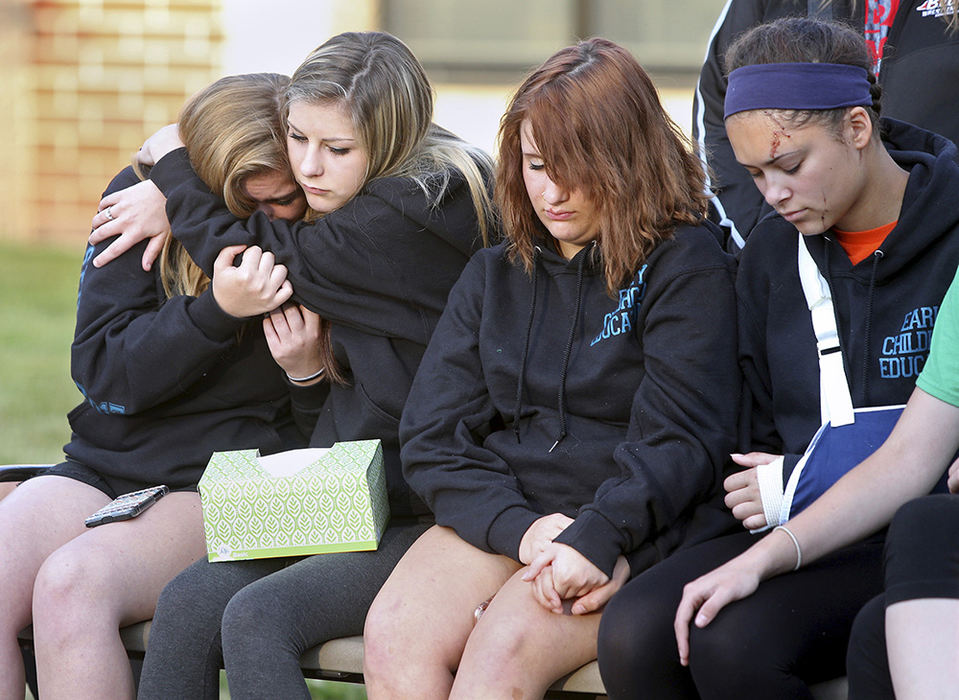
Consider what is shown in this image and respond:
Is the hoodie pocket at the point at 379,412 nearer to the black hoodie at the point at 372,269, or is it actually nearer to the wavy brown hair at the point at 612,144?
the black hoodie at the point at 372,269

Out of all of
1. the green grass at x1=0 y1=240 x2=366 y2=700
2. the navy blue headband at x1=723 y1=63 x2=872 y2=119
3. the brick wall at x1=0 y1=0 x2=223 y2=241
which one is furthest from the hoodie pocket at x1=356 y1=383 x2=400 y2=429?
the brick wall at x1=0 y1=0 x2=223 y2=241

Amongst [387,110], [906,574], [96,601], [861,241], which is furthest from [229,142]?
[906,574]

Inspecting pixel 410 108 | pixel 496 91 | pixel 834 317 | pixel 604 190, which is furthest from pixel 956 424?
pixel 496 91

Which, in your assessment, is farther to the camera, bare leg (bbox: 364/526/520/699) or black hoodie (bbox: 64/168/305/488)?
black hoodie (bbox: 64/168/305/488)

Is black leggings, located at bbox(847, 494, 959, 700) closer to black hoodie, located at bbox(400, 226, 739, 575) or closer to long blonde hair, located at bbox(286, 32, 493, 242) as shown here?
black hoodie, located at bbox(400, 226, 739, 575)

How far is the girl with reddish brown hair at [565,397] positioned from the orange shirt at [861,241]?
0.26 meters

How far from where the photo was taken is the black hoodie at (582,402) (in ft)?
8.38

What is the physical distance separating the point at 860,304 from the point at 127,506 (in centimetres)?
172

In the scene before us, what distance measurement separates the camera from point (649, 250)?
271 centimetres

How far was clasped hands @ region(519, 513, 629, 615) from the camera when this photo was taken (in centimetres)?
244

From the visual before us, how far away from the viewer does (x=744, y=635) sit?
2.24 metres

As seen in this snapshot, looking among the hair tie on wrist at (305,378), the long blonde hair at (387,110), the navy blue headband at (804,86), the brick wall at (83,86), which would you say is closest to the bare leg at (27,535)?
the hair tie on wrist at (305,378)

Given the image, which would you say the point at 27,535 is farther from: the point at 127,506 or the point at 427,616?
the point at 427,616

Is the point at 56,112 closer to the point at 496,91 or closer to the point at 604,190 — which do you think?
the point at 496,91
